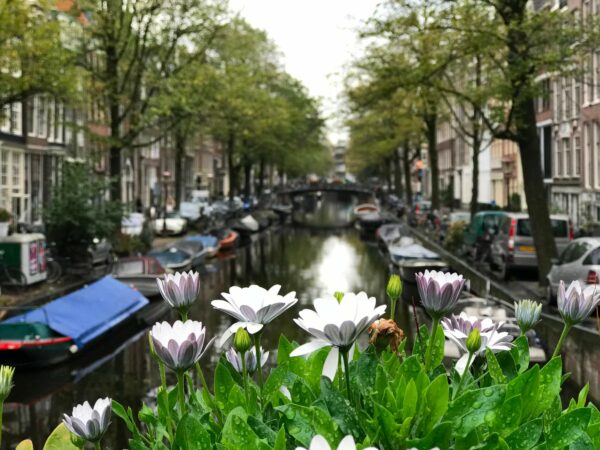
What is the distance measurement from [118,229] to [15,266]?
7.56 metres

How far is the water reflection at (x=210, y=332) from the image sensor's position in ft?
40.0

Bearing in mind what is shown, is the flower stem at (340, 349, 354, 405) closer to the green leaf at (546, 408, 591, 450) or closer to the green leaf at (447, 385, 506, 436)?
the green leaf at (447, 385, 506, 436)

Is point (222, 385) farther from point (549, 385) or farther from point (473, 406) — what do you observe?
point (549, 385)

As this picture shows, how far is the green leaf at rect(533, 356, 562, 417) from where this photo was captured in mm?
2316

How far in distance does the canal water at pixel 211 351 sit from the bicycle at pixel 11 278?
3365 millimetres

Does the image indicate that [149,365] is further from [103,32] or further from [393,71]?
[103,32]

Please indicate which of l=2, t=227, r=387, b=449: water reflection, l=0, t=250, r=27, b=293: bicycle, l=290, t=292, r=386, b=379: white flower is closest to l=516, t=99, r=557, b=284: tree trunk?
l=2, t=227, r=387, b=449: water reflection

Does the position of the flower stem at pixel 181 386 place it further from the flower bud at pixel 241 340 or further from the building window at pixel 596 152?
the building window at pixel 596 152

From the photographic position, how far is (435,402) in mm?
2096

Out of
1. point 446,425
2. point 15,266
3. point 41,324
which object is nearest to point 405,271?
point 15,266

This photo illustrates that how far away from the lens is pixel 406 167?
63.7 m

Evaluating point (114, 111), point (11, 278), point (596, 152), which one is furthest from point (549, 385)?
point (596, 152)

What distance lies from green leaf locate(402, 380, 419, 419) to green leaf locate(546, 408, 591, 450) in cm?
34

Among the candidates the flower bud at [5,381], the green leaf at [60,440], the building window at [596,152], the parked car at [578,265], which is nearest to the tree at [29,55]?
the parked car at [578,265]
